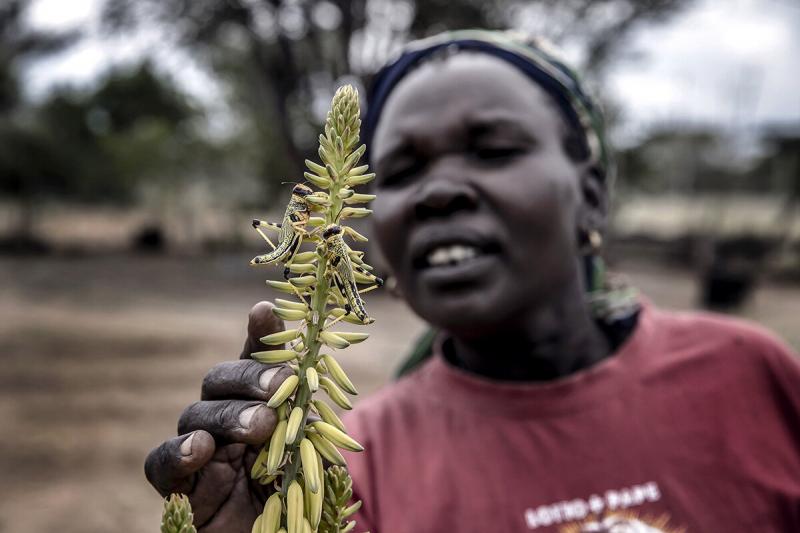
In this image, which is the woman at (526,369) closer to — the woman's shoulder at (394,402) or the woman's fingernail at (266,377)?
the woman's shoulder at (394,402)

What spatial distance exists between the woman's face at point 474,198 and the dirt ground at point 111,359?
4632mm

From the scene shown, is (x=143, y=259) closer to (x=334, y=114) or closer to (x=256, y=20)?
(x=256, y=20)

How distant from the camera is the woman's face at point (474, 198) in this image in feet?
5.84

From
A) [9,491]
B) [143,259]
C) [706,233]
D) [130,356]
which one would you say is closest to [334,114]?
[9,491]

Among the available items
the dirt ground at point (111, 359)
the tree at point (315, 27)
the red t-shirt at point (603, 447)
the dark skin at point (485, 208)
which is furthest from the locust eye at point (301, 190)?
the tree at point (315, 27)

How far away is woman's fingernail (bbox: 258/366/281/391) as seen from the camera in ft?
2.95

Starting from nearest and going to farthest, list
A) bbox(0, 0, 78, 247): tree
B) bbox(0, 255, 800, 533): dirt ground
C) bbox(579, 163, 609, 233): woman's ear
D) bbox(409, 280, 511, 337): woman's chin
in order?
1. bbox(409, 280, 511, 337): woman's chin
2. bbox(579, 163, 609, 233): woman's ear
3. bbox(0, 255, 800, 533): dirt ground
4. bbox(0, 0, 78, 247): tree

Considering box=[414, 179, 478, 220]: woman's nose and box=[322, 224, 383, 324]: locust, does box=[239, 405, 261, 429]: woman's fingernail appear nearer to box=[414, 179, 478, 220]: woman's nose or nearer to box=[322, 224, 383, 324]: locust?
box=[322, 224, 383, 324]: locust

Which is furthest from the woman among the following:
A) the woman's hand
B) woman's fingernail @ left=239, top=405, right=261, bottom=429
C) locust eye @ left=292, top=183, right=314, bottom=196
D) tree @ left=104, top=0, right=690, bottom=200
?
tree @ left=104, top=0, right=690, bottom=200

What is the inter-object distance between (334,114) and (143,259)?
2158cm

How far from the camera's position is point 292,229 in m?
0.70

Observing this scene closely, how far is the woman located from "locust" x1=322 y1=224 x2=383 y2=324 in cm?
108

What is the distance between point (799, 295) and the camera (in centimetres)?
1759

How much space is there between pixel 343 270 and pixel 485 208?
117 centimetres
